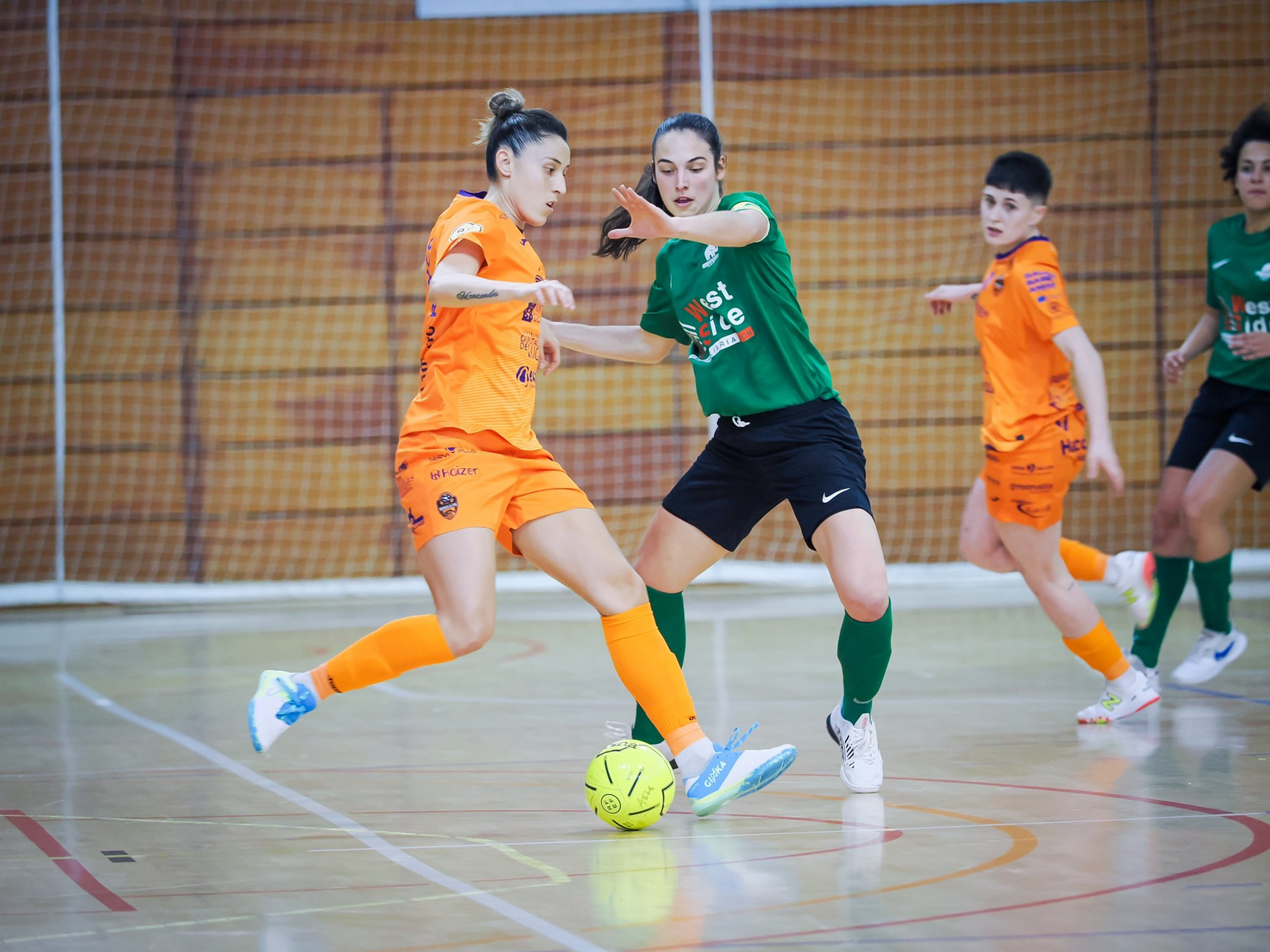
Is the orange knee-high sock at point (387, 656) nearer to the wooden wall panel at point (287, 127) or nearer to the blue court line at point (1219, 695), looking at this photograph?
the blue court line at point (1219, 695)

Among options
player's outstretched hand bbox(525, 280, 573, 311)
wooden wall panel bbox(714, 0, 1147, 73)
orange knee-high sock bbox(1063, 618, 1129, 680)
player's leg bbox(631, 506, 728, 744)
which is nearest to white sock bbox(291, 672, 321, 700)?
player's leg bbox(631, 506, 728, 744)

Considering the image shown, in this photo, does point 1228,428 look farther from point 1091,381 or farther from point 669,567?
point 669,567

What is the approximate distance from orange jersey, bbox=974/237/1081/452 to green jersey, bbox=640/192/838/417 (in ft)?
3.21

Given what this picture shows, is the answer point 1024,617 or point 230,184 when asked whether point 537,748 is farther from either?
point 230,184

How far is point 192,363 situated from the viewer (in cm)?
897

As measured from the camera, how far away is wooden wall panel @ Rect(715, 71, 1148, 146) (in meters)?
9.08

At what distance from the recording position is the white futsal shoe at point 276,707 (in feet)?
10.1

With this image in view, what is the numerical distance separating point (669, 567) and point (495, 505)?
600mm

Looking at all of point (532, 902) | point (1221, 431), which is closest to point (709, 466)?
point (532, 902)

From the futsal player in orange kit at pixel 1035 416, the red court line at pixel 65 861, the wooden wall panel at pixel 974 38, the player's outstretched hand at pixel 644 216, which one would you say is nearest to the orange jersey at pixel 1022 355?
the futsal player in orange kit at pixel 1035 416

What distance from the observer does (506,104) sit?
3201 millimetres

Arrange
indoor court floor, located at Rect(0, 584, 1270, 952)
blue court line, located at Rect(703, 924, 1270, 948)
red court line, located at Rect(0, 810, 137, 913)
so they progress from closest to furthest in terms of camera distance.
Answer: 1. blue court line, located at Rect(703, 924, 1270, 948)
2. indoor court floor, located at Rect(0, 584, 1270, 952)
3. red court line, located at Rect(0, 810, 137, 913)

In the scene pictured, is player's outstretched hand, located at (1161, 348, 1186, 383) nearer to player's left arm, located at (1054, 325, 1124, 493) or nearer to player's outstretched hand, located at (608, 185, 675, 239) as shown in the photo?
player's left arm, located at (1054, 325, 1124, 493)

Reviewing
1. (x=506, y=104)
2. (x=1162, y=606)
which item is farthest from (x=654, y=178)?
(x=1162, y=606)
